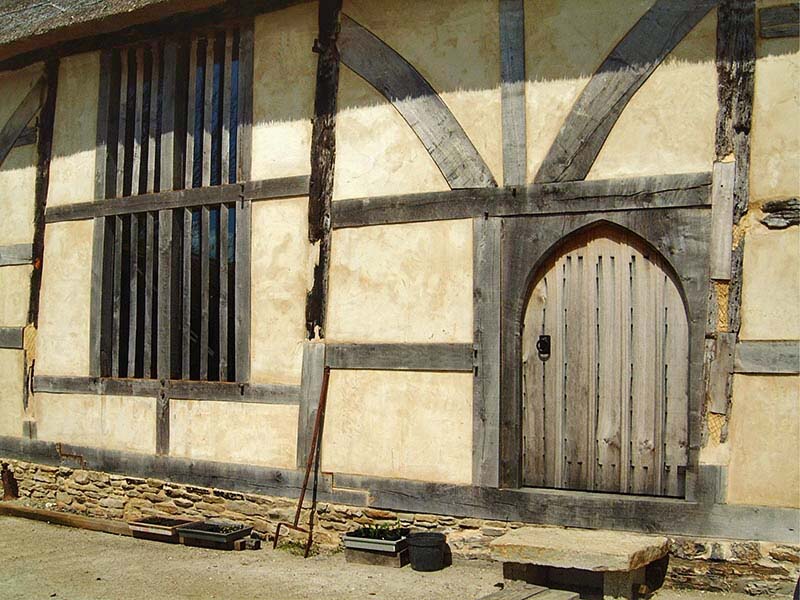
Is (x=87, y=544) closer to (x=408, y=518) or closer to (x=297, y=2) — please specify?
(x=408, y=518)

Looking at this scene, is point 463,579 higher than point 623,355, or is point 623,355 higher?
point 623,355

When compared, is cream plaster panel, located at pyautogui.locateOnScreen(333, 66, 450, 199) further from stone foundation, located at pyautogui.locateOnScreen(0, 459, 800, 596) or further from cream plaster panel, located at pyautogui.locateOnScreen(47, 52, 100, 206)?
cream plaster panel, located at pyautogui.locateOnScreen(47, 52, 100, 206)

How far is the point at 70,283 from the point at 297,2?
352cm

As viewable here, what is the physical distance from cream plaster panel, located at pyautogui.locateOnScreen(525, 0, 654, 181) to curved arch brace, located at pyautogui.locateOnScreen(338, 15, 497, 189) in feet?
1.59

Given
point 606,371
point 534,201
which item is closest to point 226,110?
point 534,201

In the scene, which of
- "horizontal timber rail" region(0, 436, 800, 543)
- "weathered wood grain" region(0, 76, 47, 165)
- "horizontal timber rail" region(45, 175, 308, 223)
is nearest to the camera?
"horizontal timber rail" region(0, 436, 800, 543)

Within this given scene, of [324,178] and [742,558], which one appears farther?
[324,178]

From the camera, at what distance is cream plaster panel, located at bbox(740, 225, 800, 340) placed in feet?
18.7

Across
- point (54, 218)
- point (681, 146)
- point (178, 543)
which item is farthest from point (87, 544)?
point (681, 146)

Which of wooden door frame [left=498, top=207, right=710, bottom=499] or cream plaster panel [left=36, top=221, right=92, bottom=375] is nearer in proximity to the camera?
wooden door frame [left=498, top=207, right=710, bottom=499]

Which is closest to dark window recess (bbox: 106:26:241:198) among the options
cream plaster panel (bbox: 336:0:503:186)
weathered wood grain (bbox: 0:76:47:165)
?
Result: weathered wood grain (bbox: 0:76:47:165)

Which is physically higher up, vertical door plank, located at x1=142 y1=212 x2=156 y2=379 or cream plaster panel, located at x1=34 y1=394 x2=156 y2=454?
vertical door plank, located at x1=142 y1=212 x2=156 y2=379

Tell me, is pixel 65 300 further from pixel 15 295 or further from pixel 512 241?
pixel 512 241

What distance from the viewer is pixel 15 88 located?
9.66 m
